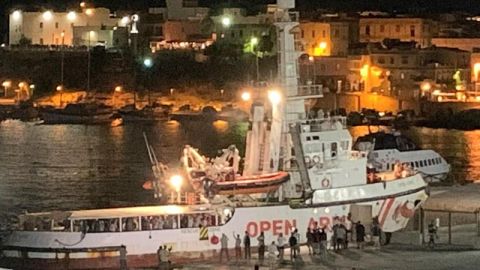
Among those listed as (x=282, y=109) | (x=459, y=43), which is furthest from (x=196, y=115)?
(x=282, y=109)

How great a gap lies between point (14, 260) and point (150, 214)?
345 cm

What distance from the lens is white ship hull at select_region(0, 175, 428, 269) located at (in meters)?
28.8

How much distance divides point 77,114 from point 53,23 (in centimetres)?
2170

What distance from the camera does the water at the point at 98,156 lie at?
5134 cm

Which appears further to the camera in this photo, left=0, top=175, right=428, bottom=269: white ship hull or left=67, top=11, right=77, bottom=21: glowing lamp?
left=67, top=11, right=77, bottom=21: glowing lamp

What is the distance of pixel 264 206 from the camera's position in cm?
3020

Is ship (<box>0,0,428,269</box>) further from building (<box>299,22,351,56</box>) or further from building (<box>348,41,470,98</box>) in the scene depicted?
building (<box>299,22,351,56</box>)

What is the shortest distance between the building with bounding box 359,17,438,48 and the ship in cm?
8230

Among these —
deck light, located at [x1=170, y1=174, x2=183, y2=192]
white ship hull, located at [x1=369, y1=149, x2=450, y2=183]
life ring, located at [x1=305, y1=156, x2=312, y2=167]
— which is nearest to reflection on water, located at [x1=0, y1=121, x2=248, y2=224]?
white ship hull, located at [x1=369, y1=149, x2=450, y2=183]

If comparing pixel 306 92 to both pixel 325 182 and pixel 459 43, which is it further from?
pixel 459 43

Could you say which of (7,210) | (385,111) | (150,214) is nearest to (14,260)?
(150,214)

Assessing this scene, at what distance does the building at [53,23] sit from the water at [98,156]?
21152 millimetres

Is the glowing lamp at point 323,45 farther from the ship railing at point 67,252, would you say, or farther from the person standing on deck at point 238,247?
the ship railing at point 67,252

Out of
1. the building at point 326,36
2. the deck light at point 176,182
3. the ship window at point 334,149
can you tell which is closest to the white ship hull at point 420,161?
the ship window at point 334,149
